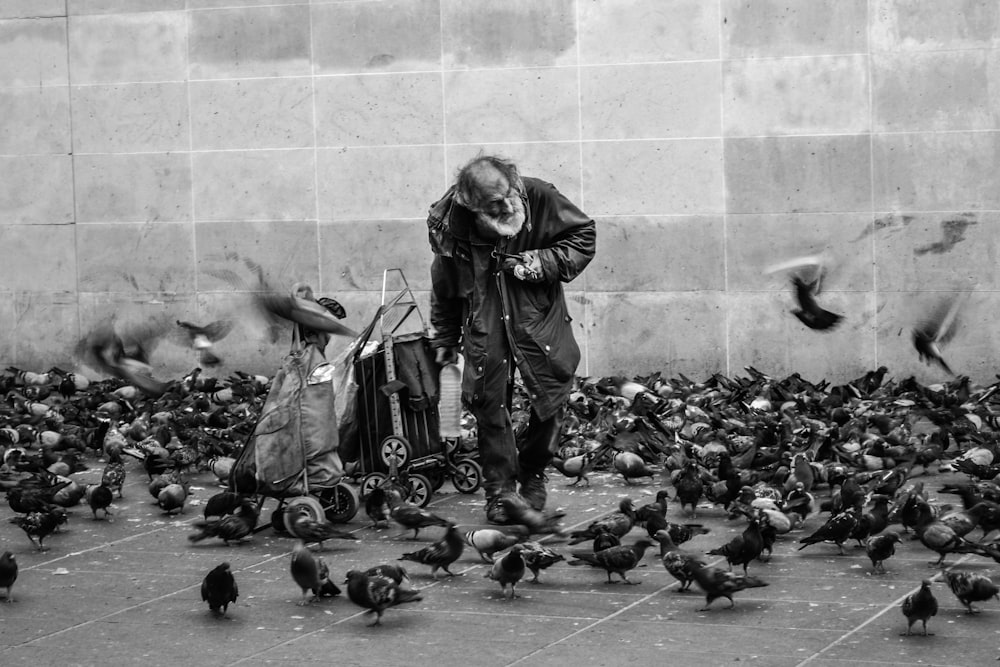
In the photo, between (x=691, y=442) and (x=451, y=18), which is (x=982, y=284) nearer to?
(x=691, y=442)

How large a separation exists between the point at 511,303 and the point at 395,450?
1.39 metres

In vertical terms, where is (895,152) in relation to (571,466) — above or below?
above

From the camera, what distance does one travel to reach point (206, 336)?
46.2 ft

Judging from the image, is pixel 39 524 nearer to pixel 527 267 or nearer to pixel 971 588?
pixel 527 267

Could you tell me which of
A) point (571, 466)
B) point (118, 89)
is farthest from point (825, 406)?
point (118, 89)

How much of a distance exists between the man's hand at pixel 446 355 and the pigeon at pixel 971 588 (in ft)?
12.0

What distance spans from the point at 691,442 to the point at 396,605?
4.39 m

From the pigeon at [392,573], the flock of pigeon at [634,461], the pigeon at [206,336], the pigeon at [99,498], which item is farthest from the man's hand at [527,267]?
the pigeon at [206,336]

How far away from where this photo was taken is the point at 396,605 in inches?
252

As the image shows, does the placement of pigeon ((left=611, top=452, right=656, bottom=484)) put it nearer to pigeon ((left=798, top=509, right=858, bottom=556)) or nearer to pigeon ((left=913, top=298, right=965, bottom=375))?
pigeon ((left=798, top=509, right=858, bottom=556))

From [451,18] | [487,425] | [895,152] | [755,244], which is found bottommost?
[487,425]

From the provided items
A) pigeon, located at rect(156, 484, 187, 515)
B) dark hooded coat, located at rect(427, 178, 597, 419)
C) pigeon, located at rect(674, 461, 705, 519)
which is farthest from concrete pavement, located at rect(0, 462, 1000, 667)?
dark hooded coat, located at rect(427, 178, 597, 419)

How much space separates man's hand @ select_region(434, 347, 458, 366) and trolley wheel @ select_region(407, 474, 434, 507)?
0.72 meters

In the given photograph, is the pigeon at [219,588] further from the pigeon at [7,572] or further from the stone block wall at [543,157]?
the stone block wall at [543,157]
